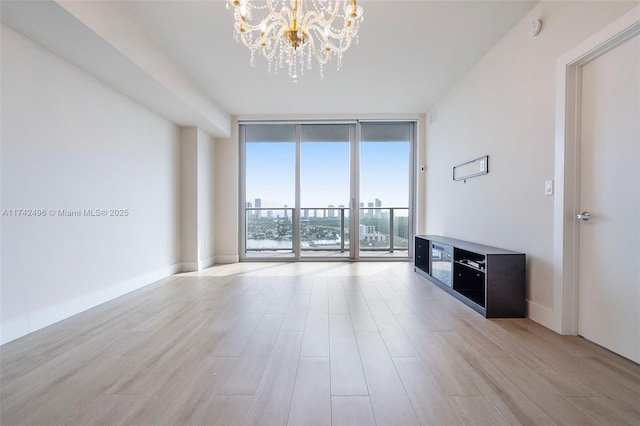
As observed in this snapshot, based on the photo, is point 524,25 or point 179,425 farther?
point 524,25

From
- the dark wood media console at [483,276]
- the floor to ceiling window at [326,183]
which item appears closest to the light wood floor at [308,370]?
the dark wood media console at [483,276]

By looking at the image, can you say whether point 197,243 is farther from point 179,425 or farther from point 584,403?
point 584,403

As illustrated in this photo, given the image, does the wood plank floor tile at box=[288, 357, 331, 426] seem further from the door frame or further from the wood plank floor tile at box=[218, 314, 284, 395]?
the door frame

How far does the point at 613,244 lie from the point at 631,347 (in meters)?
0.63

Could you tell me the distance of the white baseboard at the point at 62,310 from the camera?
1.98 meters

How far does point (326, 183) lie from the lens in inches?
207

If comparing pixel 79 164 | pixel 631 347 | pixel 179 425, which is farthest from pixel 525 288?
pixel 79 164

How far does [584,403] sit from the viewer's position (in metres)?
1.31

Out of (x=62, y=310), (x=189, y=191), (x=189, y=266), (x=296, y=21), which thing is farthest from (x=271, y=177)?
(x=62, y=310)

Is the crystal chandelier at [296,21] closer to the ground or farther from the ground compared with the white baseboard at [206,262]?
farther from the ground

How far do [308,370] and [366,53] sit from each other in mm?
3064

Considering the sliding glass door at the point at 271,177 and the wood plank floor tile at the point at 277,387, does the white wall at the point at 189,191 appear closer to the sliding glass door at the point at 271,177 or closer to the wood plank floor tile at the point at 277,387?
the sliding glass door at the point at 271,177

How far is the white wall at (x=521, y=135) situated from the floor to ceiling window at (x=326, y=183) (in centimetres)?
166

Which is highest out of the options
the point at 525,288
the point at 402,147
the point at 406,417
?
the point at 402,147
